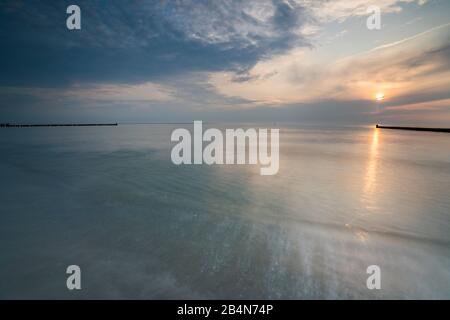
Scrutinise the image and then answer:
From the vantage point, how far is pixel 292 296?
340 cm

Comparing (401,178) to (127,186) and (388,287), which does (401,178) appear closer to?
(388,287)

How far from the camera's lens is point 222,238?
5008 millimetres

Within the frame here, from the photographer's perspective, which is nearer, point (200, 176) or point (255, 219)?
point (255, 219)

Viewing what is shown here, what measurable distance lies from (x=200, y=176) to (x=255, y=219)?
493 centimetres

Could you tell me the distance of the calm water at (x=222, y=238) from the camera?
3.60m

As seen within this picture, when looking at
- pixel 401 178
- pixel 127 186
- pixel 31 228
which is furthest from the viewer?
pixel 401 178

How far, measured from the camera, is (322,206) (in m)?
7.12

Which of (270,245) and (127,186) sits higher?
(127,186)

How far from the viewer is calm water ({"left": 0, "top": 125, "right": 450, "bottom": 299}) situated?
3.60 metres

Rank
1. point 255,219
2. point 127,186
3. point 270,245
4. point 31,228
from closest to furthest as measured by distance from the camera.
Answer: point 270,245 < point 31,228 < point 255,219 < point 127,186

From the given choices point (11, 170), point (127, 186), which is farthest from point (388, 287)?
point (11, 170)
